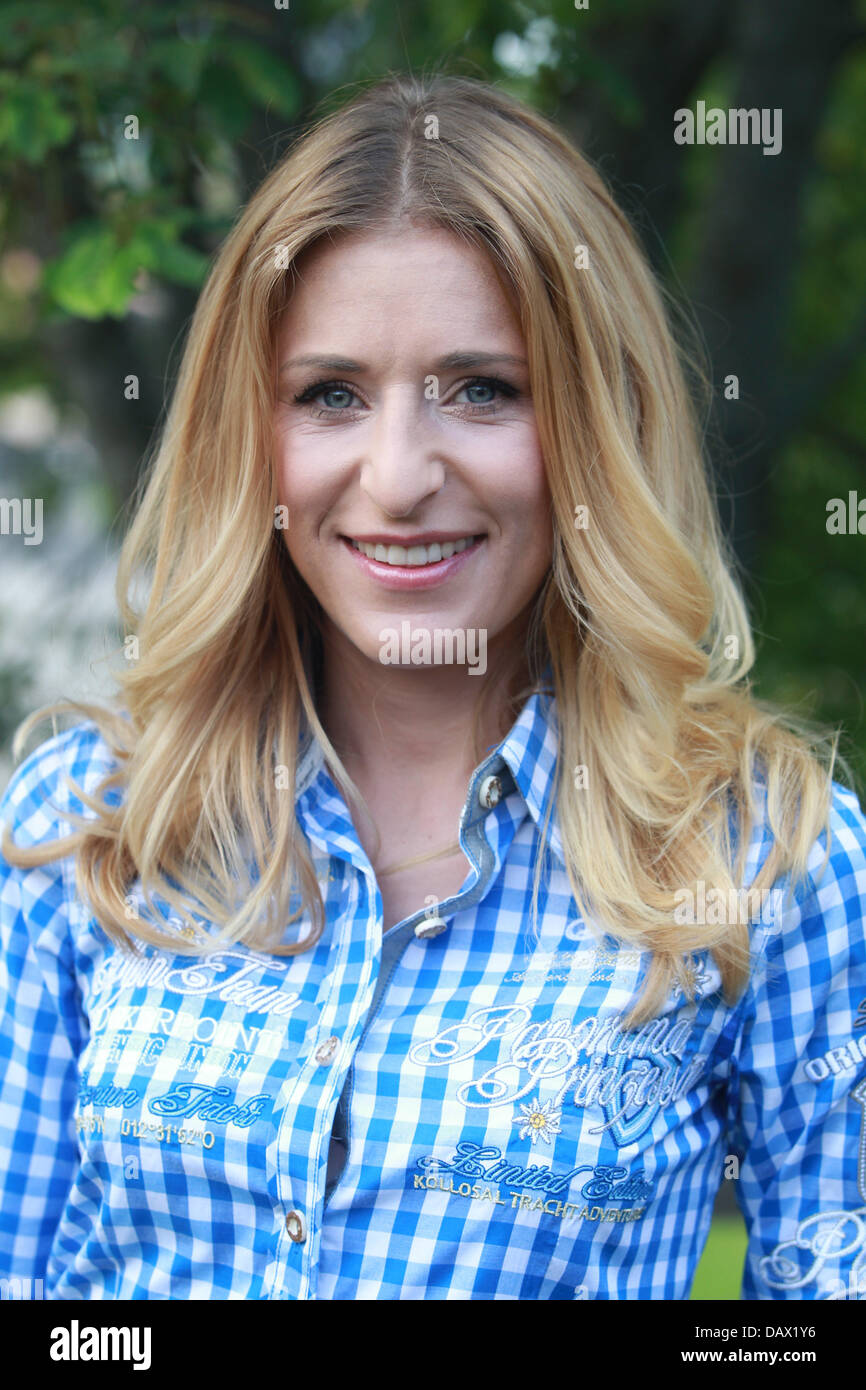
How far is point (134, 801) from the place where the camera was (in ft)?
6.42

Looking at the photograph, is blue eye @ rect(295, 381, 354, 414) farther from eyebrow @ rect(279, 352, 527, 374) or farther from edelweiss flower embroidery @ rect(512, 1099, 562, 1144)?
edelweiss flower embroidery @ rect(512, 1099, 562, 1144)

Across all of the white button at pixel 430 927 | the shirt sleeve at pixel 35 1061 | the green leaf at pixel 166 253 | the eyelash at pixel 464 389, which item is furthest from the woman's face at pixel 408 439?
the shirt sleeve at pixel 35 1061

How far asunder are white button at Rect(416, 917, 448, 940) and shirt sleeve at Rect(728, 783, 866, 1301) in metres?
0.42

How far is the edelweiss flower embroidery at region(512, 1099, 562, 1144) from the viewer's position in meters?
1.68

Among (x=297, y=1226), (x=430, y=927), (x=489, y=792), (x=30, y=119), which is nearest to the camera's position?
(x=297, y=1226)

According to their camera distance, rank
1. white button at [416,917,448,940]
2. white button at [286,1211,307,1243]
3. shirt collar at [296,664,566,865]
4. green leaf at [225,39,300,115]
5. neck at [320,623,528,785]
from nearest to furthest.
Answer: white button at [286,1211,307,1243] → white button at [416,917,448,940] → shirt collar at [296,664,566,865] → neck at [320,623,528,785] → green leaf at [225,39,300,115]

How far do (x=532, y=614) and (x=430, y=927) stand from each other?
0.52 m

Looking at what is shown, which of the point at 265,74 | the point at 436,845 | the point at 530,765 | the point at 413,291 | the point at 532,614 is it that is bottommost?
the point at 436,845

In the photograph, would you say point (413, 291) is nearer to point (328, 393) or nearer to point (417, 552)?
point (328, 393)

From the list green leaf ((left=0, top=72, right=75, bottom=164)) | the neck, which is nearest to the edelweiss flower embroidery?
the neck

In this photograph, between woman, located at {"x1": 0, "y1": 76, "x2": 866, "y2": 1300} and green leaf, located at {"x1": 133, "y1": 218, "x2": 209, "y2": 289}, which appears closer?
woman, located at {"x1": 0, "y1": 76, "x2": 866, "y2": 1300}

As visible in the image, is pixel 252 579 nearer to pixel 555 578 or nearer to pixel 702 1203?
pixel 555 578

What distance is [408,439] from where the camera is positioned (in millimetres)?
1750

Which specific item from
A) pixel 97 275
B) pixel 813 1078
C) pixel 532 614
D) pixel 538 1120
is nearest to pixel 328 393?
pixel 532 614
